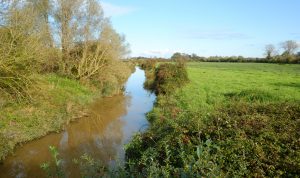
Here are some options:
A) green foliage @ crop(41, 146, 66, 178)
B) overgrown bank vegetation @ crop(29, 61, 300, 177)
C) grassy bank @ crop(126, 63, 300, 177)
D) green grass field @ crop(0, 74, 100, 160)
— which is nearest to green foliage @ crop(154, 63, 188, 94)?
green grass field @ crop(0, 74, 100, 160)

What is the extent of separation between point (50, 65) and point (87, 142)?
15320 mm

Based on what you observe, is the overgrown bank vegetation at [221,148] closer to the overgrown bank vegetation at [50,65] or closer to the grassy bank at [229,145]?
the grassy bank at [229,145]

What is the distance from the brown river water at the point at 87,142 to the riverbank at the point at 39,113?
1.42ft

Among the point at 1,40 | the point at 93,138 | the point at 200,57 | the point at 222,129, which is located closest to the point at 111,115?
the point at 93,138

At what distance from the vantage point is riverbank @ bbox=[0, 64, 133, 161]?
43.0ft

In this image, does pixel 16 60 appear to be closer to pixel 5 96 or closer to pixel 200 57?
pixel 5 96

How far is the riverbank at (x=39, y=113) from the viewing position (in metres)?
13.1

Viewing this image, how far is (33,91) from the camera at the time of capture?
17.2 m

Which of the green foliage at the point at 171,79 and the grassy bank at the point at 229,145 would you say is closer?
the grassy bank at the point at 229,145

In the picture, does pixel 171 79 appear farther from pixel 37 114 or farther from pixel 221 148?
pixel 221 148

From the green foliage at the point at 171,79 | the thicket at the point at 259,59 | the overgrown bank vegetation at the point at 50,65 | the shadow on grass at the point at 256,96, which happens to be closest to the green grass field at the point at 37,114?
the overgrown bank vegetation at the point at 50,65

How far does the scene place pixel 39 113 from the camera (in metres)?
16.0

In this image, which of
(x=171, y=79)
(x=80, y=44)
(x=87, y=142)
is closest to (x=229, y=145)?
(x=87, y=142)

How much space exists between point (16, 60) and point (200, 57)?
340 feet
